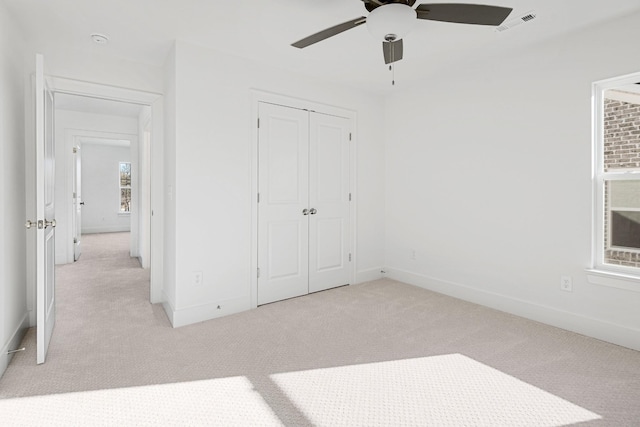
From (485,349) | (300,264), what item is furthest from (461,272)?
(300,264)

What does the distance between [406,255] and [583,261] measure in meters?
1.90

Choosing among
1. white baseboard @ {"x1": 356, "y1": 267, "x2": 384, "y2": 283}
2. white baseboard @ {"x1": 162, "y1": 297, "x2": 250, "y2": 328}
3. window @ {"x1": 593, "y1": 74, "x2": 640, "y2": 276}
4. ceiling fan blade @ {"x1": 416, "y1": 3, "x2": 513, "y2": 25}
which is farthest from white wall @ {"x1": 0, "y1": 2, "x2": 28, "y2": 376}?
window @ {"x1": 593, "y1": 74, "x2": 640, "y2": 276}

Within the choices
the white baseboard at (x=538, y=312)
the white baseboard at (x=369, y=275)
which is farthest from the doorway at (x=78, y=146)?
the white baseboard at (x=538, y=312)

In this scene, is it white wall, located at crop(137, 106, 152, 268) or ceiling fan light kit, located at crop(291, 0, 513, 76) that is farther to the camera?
white wall, located at crop(137, 106, 152, 268)

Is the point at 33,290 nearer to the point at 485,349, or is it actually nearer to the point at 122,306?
the point at 122,306

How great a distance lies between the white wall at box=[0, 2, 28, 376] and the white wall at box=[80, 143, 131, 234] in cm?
774

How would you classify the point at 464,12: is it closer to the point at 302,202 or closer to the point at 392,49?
the point at 392,49

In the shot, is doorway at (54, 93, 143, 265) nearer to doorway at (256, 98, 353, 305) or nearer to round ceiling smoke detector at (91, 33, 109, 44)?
round ceiling smoke detector at (91, 33, 109, 44)

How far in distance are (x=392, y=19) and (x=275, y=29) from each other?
1.25 meters

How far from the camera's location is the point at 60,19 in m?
2.62

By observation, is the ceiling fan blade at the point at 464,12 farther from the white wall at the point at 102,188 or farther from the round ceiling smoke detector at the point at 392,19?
the white wall at the point at 102,188

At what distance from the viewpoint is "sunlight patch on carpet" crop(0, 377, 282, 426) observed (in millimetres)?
1735

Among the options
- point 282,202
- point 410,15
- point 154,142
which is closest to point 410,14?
point 410,15

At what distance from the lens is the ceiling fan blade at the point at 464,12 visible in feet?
5.90
